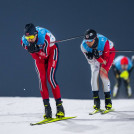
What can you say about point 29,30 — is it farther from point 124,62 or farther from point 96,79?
point 124,62

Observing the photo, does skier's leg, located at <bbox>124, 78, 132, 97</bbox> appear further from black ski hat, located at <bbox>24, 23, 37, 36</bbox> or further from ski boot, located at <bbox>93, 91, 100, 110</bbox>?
black ski hat, located at <bbox>24, 23, 37, 36</bbox>

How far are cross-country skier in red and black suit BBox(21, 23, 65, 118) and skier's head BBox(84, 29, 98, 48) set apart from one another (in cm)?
66

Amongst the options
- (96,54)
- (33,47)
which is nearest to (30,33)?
(33,47)

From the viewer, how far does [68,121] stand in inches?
174

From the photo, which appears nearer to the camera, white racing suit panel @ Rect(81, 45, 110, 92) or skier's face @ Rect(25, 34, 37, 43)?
skier's face @ Rect(25, 34, 37, 43)

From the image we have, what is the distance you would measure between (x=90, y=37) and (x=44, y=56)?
→ 0.96 m

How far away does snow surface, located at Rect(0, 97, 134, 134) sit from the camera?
3.77m

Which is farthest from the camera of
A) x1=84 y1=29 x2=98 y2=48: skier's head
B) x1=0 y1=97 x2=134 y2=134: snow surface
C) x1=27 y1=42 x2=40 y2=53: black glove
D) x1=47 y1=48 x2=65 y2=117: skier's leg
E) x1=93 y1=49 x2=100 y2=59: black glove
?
x1=93 y1=49 x2=100 y2=59: black glove

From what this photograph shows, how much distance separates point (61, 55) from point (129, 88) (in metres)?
2.32

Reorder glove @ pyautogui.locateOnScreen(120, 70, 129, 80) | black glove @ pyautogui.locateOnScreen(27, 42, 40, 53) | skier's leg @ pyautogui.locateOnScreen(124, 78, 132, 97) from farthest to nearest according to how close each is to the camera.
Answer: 1. glove @ pyautogui.locateOnScreen(120, 70, 129, 80)
2. skier's leg @ pyautogui.locateOnScreen(124, 78, 132, 97)
3. black glove @ pyautogui.locateOnScreen(27, 42, 40, 53)

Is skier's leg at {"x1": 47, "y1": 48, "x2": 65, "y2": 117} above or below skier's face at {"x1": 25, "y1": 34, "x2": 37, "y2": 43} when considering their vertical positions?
below

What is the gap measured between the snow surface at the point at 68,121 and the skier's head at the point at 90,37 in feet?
4.03

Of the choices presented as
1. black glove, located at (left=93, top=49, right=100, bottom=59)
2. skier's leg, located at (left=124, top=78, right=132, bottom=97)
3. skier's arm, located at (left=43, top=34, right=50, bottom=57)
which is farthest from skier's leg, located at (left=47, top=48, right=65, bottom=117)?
skier's leg, located at (left=124, top=78, right=132, bottom=97)

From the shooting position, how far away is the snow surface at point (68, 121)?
3770 mm
